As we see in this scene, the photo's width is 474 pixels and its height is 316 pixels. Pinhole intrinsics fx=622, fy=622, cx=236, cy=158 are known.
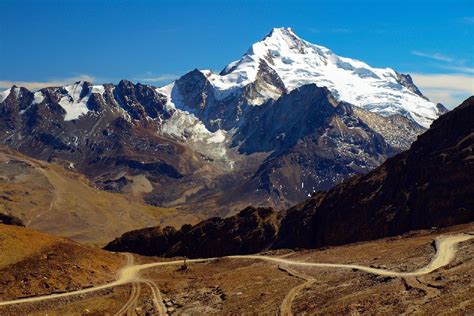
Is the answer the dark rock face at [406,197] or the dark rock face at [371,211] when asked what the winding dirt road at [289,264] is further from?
the dark rock face at [406,197]

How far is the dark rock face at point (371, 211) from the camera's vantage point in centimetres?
13625

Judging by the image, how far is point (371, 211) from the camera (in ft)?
486

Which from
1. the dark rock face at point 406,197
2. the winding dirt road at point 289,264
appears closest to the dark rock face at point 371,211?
the dark rock face at point 406,197

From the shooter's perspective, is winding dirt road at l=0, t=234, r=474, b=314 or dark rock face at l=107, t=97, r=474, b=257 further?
dark rock face at l=107, t=97, r=474, b=257

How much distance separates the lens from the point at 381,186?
153625 mm

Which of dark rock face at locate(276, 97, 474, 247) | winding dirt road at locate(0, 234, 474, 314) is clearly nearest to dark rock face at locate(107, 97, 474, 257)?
dark rock face at locate(276, 97, 474, 247)

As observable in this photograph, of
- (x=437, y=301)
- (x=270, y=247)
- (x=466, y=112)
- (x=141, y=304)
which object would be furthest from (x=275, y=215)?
(x=437, y=301)

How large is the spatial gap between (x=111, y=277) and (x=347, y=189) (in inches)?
3019

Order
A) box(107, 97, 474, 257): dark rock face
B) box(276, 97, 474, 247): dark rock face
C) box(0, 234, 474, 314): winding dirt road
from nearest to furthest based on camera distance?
box(0, 234, 474, 314): winding dirt road, box(276, 97, 474, 247): dark rock face, box(107, 97, 474, 257): dark rock face

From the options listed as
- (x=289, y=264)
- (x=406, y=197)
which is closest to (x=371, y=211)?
(x=406, y=197)

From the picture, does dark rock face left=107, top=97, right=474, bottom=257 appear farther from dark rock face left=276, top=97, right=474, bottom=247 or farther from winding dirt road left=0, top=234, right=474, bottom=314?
winding dirt road left=0, top=234, right=474, bottom=314

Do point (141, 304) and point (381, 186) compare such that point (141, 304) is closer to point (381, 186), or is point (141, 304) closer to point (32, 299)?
point (32, 299)

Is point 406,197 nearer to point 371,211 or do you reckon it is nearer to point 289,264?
point 371,211

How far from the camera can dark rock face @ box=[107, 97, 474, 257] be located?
447 feet
